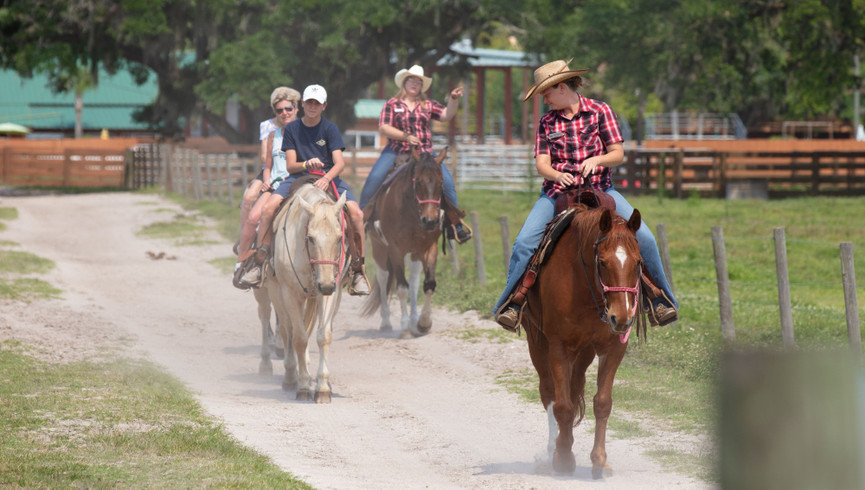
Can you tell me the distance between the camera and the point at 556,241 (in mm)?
6375

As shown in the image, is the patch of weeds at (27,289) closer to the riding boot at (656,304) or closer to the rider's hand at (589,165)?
the rider's hand at (589,165)

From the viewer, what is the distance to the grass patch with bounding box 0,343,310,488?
5.99 metres

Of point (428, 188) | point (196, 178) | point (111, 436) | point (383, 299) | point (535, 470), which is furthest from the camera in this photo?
point (196, 178)

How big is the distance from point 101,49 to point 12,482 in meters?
33.8

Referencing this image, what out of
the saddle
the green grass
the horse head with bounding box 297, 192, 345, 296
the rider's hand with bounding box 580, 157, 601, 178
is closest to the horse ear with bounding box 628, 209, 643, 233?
the saddle

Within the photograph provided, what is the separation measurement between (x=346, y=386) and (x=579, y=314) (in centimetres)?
406

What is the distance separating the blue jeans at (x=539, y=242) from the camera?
6.46 metres

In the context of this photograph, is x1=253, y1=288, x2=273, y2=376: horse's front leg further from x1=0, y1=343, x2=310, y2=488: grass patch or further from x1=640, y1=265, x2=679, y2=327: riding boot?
x1=640, y1=265, x2=679, y2=327: riding boot

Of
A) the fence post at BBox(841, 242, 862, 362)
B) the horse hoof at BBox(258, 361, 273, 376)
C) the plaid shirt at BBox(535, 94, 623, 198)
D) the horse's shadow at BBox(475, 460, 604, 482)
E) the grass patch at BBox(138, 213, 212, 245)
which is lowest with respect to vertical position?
the horse hoof at BBox(258, 361, 273, 376)

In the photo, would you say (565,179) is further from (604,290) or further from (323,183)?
(323,183)

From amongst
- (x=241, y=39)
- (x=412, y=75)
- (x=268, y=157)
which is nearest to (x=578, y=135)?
(x=268, y=157)

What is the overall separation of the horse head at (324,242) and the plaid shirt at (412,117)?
3.64 meters

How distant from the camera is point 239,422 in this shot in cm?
798

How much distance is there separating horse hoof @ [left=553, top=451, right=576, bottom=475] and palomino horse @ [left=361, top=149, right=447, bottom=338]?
5.53 meters
